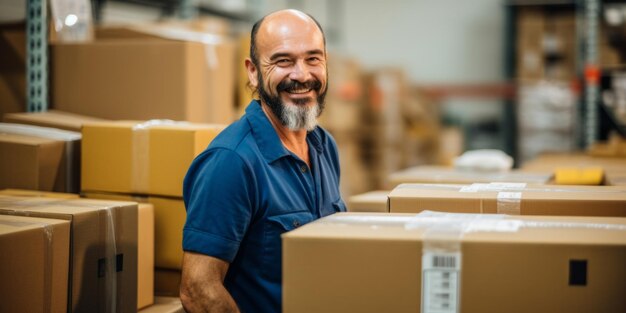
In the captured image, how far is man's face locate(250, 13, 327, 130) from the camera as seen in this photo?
7.16ft

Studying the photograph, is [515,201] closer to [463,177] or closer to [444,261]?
[444,261]

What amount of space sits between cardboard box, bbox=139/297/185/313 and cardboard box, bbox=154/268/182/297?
0.8 inches

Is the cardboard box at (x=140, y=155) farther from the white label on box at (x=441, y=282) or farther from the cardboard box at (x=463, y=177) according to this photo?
the white label on box at (x=441, y=282)

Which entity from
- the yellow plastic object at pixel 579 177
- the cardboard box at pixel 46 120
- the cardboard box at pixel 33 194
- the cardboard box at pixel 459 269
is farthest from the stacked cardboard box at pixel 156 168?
the yellow plastic object at pixel 579 177

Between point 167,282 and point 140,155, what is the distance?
0.45 m

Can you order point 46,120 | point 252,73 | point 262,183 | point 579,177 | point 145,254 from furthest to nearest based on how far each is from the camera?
1. point 46,120
2. point 579,177
3. point 145,254
4. point 252,73
5. point 262,183

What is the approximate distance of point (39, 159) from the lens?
2.65 metres

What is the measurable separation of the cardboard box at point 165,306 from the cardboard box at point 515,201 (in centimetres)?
90

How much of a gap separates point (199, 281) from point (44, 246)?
17.5 inches

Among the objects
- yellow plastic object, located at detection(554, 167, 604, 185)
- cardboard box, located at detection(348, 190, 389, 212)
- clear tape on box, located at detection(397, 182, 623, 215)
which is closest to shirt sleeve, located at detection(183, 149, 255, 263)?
clear tape on box, located at detection(397, 182, 623, 215)

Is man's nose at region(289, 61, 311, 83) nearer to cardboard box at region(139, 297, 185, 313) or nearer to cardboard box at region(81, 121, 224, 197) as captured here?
cardboard box at region(81, 121, 224, 197)

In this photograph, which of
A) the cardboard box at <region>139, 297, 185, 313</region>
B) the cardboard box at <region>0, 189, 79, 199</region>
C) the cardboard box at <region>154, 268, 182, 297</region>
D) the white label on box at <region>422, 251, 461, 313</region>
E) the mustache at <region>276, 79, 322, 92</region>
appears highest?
the mustache at <region>276, 79, 322, 92</region>

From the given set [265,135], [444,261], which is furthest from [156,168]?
[444,261]

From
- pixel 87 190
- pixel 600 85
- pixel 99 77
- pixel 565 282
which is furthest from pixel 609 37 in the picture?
pixel 565 282
